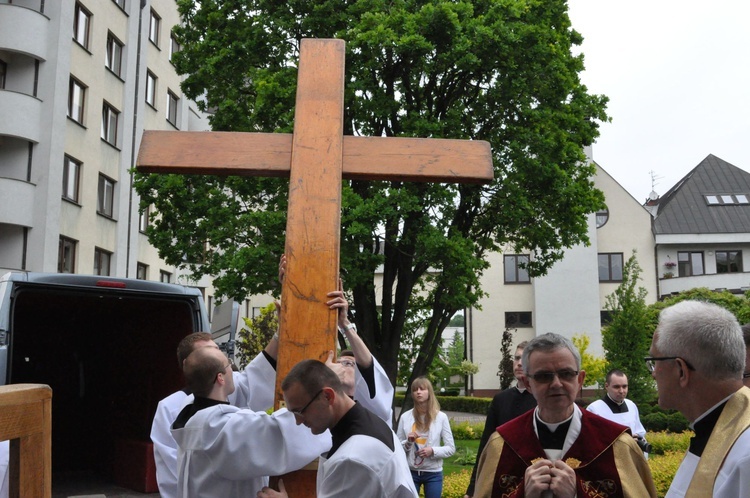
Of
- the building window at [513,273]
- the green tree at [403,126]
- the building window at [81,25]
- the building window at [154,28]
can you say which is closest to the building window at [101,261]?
the building window at [81,25]

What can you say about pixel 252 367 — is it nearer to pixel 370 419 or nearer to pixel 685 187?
pixel 370 419

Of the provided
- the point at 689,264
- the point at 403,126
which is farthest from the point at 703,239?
the point at 403,126

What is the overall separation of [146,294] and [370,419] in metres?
5.23

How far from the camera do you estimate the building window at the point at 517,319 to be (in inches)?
1748

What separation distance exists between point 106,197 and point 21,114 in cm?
505

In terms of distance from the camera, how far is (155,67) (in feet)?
105

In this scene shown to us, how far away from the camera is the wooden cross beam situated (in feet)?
13.6

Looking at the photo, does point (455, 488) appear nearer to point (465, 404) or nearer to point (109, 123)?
point (109, 123)

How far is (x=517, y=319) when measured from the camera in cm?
4453

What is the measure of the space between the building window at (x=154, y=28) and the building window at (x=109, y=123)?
4446 millimetres

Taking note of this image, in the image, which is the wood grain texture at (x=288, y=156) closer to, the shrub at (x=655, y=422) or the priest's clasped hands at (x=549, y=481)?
the priest's clasped hands at (x=549, y=481)

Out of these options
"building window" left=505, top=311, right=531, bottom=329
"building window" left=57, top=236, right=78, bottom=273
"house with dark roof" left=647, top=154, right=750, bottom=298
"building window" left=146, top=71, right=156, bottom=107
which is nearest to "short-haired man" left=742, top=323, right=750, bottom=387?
"building window" left=57, top=236, right=78, bottom=273

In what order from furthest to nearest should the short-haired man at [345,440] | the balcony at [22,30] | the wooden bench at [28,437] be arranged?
the balcony at [22,30] < the short-haired man at [345,440] < the wooden bench at [28,437]

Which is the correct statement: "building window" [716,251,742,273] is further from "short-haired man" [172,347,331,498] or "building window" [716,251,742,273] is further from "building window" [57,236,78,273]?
"short-haired man" [172,347,331,498]
